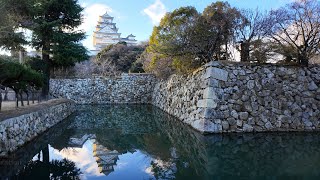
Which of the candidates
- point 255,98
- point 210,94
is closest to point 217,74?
point 210,94

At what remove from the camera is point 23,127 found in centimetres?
594

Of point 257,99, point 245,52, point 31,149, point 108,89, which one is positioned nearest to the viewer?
point 31,149

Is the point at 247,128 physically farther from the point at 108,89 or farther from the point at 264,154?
the point at 108,89

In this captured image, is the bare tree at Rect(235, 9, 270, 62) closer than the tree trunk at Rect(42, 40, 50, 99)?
Yes

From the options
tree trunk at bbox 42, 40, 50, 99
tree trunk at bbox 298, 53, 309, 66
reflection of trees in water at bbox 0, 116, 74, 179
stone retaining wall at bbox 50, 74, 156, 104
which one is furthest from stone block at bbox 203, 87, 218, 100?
stone retaining wall at bbox 50, 74, 156, 104

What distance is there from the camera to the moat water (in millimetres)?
4164

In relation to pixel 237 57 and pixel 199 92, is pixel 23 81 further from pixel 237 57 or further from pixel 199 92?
pixel 237 57

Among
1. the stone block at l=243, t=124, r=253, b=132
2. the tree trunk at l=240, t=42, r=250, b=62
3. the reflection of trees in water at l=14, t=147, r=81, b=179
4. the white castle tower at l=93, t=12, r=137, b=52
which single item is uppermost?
the white castle tower at l=93, t=12, r=137, b=52

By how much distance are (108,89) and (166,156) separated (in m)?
15.0

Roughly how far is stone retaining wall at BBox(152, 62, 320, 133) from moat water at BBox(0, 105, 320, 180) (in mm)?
479

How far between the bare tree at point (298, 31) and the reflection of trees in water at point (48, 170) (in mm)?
6921

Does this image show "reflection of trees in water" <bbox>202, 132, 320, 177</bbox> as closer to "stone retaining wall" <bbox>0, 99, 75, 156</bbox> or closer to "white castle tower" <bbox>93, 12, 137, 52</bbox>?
"stone retaining wall" <bbox>0, 99, 75, 156</bbox>

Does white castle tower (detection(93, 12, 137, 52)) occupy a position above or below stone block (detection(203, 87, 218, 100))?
above

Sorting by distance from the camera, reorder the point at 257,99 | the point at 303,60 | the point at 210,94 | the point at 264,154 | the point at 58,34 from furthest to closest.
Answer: the point at 58,34
the point at 303,60
the point at 257,99
the point at 210,94
the point at 264,154
